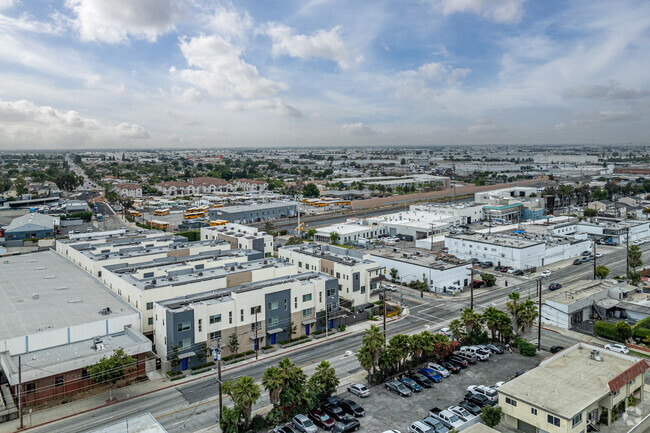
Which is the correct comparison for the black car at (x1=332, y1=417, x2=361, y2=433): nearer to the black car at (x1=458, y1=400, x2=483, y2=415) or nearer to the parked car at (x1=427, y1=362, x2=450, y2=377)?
the black car at (x1=458, y1=400, x2=483, y2=415)

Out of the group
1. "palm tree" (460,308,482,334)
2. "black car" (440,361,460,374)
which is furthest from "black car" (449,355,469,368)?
"palm tree" (460,308,482,334)

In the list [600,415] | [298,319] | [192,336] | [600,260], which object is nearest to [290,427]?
[192,336]

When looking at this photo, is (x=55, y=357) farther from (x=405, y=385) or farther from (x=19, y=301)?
(x=405, y=385)

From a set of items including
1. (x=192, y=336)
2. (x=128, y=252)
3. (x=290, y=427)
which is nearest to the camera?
(x=290, y=427)

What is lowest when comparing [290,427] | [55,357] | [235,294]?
[290,427]

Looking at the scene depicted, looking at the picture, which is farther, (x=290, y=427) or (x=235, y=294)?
(x=235, y=294)

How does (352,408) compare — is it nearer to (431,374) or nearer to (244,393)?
(244,393)

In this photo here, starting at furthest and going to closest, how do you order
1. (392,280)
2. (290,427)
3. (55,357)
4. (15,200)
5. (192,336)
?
(15,200)
(392,280)
(192,336)
(55,357)
(290,427)
